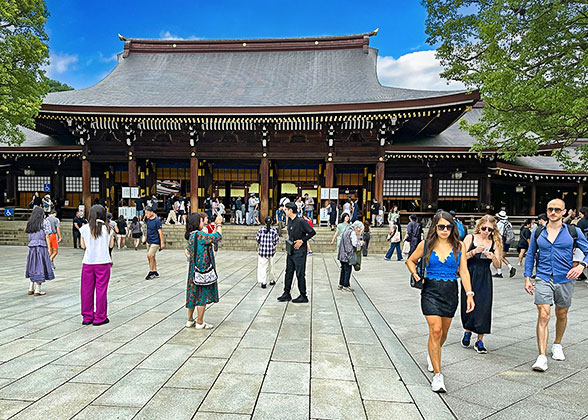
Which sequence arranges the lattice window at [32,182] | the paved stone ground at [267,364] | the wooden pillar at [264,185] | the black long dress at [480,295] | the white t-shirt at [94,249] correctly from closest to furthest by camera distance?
the paved stone ground at [267,364]
the black long dress at [480,295]
the white t-shirt at [94,249]
the wooden pillar at [264,185]
the lattice window at [32,182]

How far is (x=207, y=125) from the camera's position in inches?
594

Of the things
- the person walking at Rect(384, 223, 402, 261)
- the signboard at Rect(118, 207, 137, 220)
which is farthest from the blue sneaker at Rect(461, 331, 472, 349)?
the signboard at Rect(118, 207, 137, 220)

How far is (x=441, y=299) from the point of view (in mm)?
Result: 2941

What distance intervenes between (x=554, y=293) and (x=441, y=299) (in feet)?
5.21

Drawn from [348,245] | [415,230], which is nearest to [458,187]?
[415,230]

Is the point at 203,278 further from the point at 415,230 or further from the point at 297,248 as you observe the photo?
the point at 415,230

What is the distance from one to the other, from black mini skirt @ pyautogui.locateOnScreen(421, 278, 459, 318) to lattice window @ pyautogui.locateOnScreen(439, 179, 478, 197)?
15.2m

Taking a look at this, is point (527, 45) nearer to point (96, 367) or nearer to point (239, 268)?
point (239, 268)

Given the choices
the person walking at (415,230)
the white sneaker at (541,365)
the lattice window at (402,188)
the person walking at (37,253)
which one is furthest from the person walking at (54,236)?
the lattice window at (402,188)

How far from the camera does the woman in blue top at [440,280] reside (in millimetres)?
2936

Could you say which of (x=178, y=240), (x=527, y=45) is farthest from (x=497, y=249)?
(x=178, y=240)

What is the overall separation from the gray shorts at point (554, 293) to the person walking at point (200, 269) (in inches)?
149

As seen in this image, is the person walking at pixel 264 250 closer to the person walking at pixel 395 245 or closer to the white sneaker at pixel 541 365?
the white sneaker at pixel 541 365

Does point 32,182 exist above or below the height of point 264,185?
above
